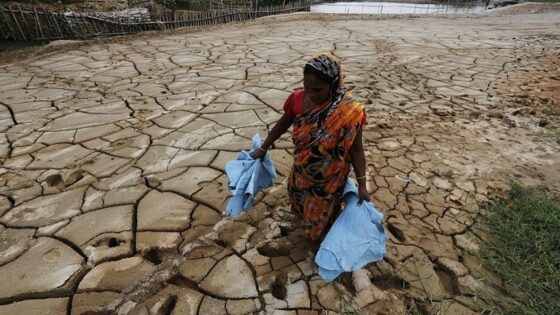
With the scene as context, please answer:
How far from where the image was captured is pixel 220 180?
2490 mm

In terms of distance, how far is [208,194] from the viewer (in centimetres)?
234

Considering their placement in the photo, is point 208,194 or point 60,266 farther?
point 208,194

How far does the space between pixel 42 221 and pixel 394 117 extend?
2.98m

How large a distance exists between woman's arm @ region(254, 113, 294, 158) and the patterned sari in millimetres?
136

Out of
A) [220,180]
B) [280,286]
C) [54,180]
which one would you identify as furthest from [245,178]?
[54,180]

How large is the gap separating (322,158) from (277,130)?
310 millimetres

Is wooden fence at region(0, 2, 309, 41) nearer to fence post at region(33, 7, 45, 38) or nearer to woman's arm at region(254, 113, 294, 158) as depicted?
fence post at region(33, 7, 45, 38)

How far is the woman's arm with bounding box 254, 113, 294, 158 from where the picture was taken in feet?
5.58

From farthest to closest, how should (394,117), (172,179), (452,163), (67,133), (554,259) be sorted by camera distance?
1. (394,117)
2. (67,133)
3. (452,163)
4. (172,179)
5. (554,259)

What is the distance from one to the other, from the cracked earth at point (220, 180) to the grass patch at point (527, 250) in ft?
0.27

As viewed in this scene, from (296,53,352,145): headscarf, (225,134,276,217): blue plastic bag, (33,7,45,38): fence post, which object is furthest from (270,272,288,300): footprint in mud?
(33,7,45,38): fence post

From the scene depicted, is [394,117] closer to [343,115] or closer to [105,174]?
[343,115]

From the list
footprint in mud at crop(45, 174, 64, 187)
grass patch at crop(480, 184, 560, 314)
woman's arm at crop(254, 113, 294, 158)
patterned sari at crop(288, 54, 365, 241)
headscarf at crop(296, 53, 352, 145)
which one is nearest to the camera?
headscarf at crop(296, 53, 352, 145)

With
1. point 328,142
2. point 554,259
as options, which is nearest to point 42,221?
point 328,142
